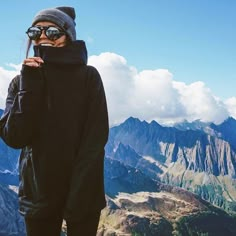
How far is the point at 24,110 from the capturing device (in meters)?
3.98

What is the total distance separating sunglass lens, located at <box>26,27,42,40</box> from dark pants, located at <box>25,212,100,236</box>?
203 centimetres

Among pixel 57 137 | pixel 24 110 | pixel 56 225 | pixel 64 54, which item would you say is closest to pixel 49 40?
pixel 64 54

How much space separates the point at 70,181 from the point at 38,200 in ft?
1.23

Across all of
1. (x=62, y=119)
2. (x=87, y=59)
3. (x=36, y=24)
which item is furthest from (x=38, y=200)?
(x=36, y=24)

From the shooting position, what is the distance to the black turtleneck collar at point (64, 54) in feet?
13.7

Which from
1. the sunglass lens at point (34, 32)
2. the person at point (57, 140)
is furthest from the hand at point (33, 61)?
the sunglass lens at point (34, 32)

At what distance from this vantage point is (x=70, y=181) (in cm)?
408

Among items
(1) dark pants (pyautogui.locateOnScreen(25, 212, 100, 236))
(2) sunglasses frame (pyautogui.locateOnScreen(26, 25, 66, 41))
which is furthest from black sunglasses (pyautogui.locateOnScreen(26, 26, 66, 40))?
(1) dark pants (pyautogui.locateOnScreen(25, 212, 100, 236))

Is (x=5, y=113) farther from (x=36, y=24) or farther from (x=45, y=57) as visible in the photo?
(x=36, y=24)

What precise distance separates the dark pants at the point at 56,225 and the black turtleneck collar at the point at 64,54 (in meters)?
1.67

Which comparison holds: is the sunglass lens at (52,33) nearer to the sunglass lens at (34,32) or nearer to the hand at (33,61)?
the sunglass lens at (34,32)

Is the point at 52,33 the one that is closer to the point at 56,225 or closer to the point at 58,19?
the point at 58,19

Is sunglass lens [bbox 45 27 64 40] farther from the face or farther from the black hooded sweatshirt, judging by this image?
the black hooded sweatshirt

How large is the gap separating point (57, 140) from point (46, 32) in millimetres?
1249
